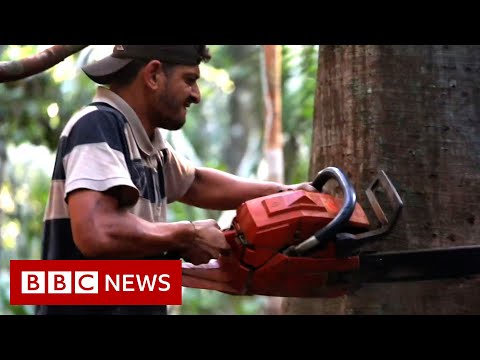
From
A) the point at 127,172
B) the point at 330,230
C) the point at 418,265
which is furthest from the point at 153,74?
the point at 418,265

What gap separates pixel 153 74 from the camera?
2.71 metres

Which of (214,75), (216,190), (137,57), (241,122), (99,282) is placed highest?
(241,122)

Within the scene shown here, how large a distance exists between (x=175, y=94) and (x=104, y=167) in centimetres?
51

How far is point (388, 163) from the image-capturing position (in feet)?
9.19

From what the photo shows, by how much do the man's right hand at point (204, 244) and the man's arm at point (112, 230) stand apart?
5 cm

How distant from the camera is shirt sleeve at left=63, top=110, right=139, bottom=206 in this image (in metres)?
2.32

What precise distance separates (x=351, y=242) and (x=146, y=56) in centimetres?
100

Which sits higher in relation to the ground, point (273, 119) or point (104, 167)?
point (273, 119)

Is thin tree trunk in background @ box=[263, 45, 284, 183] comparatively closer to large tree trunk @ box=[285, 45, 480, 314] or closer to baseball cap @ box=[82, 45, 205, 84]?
large tree trunk @ box=[285, 45, 480, 314]

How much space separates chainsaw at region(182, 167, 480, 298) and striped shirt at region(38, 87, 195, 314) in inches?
11.2

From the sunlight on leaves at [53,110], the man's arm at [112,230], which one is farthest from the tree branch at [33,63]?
the sunlight on leaves at [53,110]

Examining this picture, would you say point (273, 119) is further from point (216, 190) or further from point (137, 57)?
point (137, 57)

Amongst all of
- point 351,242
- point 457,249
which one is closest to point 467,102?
point 457,249
